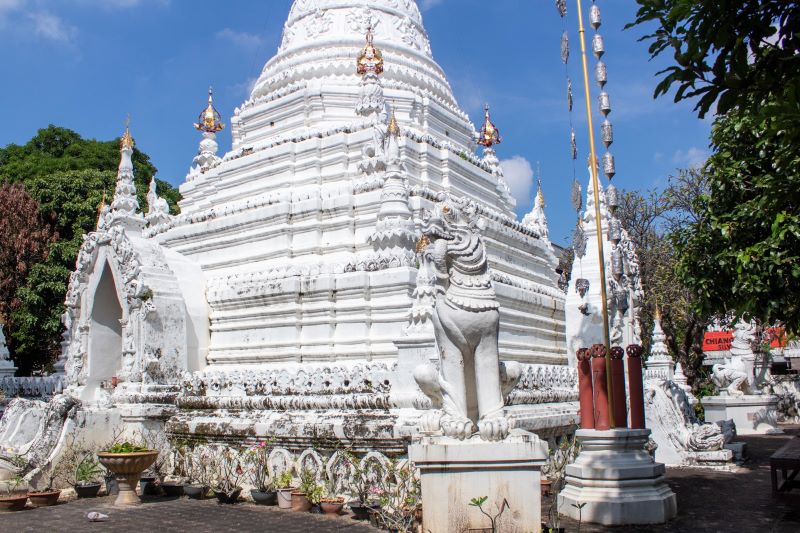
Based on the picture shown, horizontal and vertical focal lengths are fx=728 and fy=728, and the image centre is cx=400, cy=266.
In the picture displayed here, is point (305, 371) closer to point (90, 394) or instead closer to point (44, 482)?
point (44, 482)

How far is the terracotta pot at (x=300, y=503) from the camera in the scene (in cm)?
1122

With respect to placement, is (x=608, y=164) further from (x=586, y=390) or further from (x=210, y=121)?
(x=210, y=121)

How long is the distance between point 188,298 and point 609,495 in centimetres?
1139

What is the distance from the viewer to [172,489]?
1309 cm

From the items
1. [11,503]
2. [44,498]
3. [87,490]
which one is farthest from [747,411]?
[11,503]

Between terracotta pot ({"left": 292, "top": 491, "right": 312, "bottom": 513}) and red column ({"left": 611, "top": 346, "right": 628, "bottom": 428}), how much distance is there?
484 cm

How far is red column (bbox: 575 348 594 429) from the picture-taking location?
445 inches

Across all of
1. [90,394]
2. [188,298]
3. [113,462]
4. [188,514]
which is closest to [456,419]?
[188,514]

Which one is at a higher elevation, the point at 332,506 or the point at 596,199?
the point at 596,199

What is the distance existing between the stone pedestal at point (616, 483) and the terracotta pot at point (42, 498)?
28.0 feet

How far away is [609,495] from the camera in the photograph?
32.5ft

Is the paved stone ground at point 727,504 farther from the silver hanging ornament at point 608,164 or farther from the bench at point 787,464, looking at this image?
the silver hanging ornament at point 608,164

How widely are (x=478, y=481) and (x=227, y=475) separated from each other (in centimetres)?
604

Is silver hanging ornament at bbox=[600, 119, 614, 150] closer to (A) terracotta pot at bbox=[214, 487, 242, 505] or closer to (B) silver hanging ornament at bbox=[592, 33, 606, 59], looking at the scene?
(B) silver hanging ornament at bbox=[592, 33, 606, 59]
